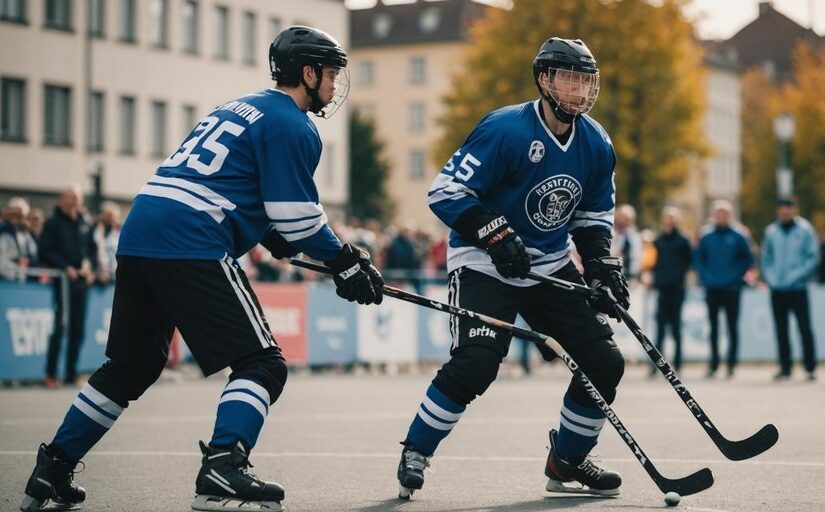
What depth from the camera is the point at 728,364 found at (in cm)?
1878

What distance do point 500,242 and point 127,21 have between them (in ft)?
130

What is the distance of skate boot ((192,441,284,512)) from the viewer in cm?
604

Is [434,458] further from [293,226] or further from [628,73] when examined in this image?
[628,73]

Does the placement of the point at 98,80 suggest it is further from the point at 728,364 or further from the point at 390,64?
the point at 390,64

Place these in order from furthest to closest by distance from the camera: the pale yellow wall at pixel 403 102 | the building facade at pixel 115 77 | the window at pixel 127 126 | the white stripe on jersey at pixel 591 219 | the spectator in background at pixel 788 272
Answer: the pale yellow wall at pixel 403 102
the window at pixel 127 126
the building facade at pixel 115 77
the spectator in background at pixel 788 272
the white stripe on jersey at pixel 591 219

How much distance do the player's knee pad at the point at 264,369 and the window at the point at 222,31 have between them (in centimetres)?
4384

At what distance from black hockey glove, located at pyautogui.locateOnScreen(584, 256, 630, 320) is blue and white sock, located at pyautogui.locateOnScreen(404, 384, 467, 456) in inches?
32.4

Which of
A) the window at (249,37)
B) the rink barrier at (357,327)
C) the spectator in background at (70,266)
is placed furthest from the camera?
the window at (249,37)

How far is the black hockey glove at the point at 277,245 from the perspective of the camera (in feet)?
22.4

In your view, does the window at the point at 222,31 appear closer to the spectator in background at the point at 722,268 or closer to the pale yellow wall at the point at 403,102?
the spectator in background at the point at 722,268

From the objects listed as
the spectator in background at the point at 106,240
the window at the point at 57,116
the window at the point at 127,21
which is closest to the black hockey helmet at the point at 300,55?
the spectator in background at the point at 106,240

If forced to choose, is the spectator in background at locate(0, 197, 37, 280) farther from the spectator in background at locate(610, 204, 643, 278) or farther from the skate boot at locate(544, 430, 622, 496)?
the skate boot at locate(544, 430, 622, 496)

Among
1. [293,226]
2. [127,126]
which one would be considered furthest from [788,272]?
[127,126]

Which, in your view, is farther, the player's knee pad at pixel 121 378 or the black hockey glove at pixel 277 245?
the black hockey glove at pixel 277 245
